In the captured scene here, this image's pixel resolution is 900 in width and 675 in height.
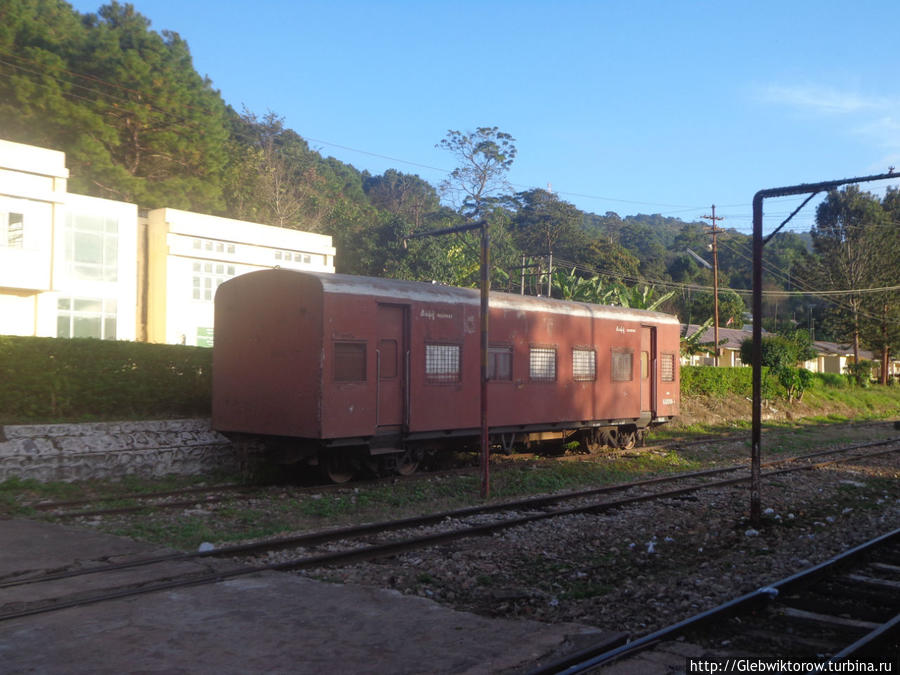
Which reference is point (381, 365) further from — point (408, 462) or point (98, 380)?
point (98, 380)

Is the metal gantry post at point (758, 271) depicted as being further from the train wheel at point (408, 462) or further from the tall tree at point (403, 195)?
the tall tree at point (403, 195)

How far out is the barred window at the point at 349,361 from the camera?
12.6m

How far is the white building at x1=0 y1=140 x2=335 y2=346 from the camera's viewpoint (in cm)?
2452

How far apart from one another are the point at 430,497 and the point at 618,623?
639 cm

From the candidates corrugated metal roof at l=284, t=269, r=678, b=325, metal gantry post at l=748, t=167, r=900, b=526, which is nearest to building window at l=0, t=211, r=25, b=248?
corrugated metal roof at l=284, t=269, r=678, b=325

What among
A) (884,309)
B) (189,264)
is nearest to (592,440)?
(189,264)

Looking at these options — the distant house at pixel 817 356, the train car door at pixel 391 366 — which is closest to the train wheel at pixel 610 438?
the train car door at pixel 391 366

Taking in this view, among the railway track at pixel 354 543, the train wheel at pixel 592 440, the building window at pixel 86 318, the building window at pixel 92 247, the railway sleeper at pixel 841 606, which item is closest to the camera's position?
the railway sleeper at pixel 841 606

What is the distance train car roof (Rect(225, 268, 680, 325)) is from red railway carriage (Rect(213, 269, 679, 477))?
0.03 metres

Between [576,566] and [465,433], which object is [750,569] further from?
[465,433]

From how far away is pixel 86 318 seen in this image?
2691cm

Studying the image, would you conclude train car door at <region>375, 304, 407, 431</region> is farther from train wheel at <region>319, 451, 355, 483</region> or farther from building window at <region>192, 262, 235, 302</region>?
building window at <region>192, 262, 235, 302</region>

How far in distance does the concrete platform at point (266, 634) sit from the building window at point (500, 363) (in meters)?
8.28

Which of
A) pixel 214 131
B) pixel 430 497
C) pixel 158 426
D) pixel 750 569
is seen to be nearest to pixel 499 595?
pixel 750 569
